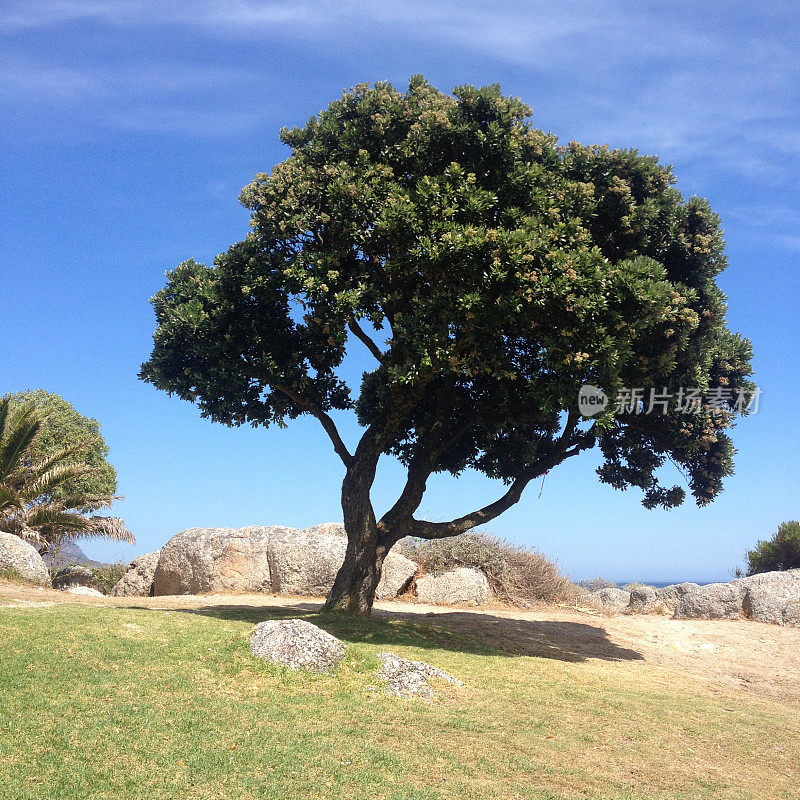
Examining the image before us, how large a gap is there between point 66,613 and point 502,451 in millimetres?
10747

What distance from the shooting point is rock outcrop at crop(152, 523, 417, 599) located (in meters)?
22.0

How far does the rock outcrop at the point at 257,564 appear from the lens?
72.3 ft

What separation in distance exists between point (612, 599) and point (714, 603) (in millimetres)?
5146

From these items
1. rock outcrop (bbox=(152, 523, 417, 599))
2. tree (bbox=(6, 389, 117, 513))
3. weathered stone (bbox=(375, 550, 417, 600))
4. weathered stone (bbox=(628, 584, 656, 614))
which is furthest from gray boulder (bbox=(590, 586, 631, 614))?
tree (bbox=(6, 389, 117, 513))

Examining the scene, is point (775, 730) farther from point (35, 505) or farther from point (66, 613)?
point (35, 505)

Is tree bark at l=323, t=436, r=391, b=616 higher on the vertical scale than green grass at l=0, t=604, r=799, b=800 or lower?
higher

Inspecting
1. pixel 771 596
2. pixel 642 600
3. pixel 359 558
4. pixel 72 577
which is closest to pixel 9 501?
pixel 72 577

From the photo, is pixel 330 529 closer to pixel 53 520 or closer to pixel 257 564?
pixel 257 564

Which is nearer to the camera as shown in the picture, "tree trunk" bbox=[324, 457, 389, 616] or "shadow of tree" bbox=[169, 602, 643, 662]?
"shadow of tree" bbox=[169, 602, 643, 662]

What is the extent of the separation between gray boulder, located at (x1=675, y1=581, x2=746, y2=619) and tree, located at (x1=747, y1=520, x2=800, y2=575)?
22.9ft

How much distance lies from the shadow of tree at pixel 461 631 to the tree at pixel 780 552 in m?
12.4

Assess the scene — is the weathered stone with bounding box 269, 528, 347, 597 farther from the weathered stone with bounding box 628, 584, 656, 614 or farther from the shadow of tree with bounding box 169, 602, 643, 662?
the weathered stone with bounding box 628, 584, 656, 614

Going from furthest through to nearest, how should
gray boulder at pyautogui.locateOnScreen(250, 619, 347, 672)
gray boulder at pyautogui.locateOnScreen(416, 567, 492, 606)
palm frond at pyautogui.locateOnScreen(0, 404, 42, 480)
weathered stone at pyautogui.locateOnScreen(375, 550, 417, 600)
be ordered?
weathered stone at pyautogui.locateOnScreen(375, 550, 417, 600) → gray boulder at pyautogui.locateOnScreen(416, 567, 492, 606) → palm frond at pyautogui.locateOnScreen(0, 404, 42, 480) → gray boulder at pyautogui.locateOnScreen(250, 619, 347, 672)

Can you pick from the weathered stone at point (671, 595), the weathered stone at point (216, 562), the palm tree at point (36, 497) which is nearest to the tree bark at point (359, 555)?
the weathered stone at point (216, 562)
